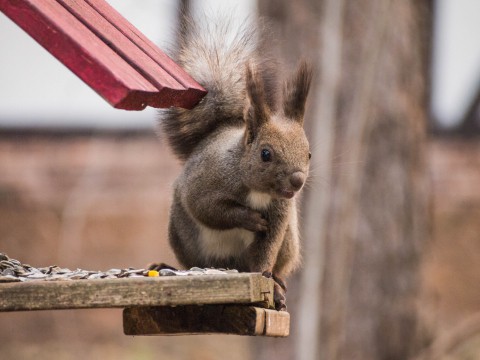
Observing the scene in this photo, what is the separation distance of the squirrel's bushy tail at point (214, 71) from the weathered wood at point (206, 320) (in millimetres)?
622

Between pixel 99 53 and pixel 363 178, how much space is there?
236 centimetres

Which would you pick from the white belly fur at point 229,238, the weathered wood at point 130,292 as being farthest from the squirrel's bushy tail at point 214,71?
the weathered wood at point 130,292

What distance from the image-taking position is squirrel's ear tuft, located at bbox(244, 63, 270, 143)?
2320 mm

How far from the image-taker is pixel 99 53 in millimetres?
2014

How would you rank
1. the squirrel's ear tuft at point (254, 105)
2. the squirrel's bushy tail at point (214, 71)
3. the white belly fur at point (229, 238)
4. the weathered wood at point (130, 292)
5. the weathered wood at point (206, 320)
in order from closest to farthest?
the weathered wood at point (130, 292) < the weathered wood at point (206, 320) < the squirrel's ear tuft at point (254, 105) < the white belly fur at point (229, 238) < the squirrel's bushy tail at point (214, 71)

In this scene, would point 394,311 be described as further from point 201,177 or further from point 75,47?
point 75,47

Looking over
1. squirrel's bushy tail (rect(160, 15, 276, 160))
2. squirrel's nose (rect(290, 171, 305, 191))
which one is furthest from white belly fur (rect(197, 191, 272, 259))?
squirrel's bushy tail (rect(160, 15, 276, 160))

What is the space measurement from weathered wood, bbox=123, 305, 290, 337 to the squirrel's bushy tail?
62 centimetres

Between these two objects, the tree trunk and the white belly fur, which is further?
the tree trunk

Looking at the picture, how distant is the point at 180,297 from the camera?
190cm

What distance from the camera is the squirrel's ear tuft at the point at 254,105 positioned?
7.61 ft

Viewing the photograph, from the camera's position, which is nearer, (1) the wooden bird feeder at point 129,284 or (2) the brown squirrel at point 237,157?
(1) the wooden bird feeder at point 129,284

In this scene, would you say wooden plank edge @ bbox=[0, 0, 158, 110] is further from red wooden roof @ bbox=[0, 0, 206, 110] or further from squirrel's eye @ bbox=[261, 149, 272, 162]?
squirrel's eye @ bbox=[261, 149, 272, 162]

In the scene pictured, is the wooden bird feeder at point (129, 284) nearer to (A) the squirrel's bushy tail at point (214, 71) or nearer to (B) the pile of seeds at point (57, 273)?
(B) the pile of seeds at point (57, 273)
